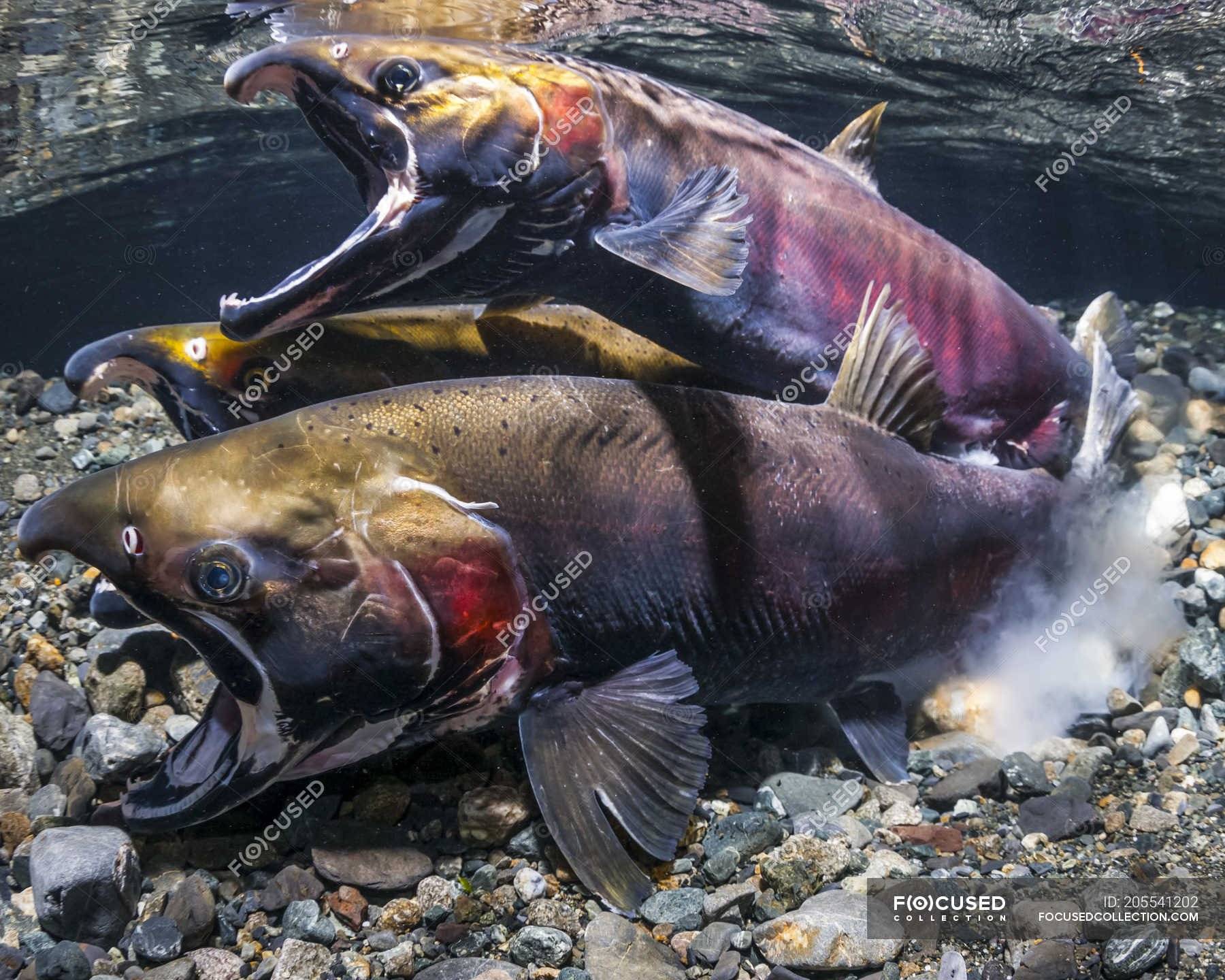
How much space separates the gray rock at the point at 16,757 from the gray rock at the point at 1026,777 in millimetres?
3852

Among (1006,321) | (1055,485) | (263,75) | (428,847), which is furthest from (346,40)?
(1055,485)

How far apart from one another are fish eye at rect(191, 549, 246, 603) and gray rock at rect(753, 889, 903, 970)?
6.07ft

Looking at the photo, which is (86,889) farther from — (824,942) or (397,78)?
(397,78)

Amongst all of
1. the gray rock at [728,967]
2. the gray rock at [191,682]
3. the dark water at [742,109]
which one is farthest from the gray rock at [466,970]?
the dark water at [742,109]

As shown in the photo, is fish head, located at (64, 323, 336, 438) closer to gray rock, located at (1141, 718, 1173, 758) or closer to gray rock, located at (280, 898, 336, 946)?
gray rock, located at (280, 898, 336, 946)

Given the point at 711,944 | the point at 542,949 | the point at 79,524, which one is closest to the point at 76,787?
the point at 79,524

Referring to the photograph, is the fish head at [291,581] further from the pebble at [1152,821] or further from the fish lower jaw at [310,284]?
the pebble at [1152,821]

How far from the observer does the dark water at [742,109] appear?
25.3ft

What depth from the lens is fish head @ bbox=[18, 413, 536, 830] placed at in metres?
2.33

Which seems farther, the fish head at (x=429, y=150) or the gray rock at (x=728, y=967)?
the fish head at (x=429, y=150)

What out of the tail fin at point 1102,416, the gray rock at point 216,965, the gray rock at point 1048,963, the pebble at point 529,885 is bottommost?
the pebble at point 529,885

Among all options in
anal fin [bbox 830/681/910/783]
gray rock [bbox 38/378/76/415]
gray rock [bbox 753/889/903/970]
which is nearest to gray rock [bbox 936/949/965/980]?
gray rock [bbox 753/889/903/970]

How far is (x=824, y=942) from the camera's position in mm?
2336

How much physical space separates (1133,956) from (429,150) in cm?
337
